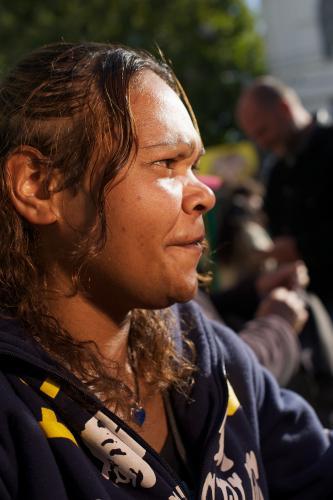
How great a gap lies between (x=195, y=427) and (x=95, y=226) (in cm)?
47

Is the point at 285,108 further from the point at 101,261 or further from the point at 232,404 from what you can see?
the point at 101,261

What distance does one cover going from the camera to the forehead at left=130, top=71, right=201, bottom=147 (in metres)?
1.47

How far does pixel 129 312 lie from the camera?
5.36 ft

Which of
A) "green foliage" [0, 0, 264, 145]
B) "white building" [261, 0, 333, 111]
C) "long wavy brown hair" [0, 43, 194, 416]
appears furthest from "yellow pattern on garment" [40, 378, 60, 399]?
"white building" [261, 0, 333, 111]

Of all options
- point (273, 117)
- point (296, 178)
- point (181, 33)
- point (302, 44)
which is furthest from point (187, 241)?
point (302, 44)

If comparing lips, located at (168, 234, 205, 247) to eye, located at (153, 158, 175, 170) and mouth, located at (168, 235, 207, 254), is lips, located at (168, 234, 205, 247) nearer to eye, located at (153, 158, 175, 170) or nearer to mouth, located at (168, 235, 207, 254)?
mouth, located at (168, 235, 207, 254)

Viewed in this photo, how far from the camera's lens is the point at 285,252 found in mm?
4254

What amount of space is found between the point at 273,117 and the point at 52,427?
3.56m

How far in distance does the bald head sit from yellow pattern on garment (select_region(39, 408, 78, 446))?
3413mm

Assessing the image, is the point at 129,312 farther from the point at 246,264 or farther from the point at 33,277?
the point at 246,264

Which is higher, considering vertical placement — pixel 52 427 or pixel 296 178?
pixel 52 427

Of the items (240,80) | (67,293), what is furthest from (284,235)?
(240,80)

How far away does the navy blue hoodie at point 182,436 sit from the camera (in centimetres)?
129

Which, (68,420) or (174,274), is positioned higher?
(174,274)
